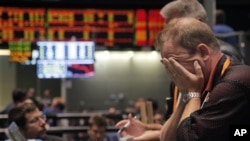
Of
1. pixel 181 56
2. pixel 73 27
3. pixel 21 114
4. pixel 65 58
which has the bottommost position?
pixel 21 114

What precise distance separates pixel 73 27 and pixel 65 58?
0.66m

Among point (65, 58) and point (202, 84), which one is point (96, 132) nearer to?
point (202, 84)

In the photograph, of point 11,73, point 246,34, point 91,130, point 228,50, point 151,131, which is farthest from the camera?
point 11,73

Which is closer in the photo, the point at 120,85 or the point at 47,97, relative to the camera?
the point at 47,97

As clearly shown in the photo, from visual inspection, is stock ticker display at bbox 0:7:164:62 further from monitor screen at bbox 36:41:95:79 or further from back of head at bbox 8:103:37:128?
back of head at bbox 8:103:37:128

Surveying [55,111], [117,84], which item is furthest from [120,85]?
[55,111]

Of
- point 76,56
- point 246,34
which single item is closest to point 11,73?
point 76,56

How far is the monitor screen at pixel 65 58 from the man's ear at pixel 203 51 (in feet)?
37.0

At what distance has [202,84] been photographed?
2.99 metres

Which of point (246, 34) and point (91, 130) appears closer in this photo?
point (246, 34)

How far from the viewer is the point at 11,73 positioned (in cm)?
1756

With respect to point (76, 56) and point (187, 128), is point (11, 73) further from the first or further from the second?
point (187, 128)

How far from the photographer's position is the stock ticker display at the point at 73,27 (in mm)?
14195

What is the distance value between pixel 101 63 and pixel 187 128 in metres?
15.4
